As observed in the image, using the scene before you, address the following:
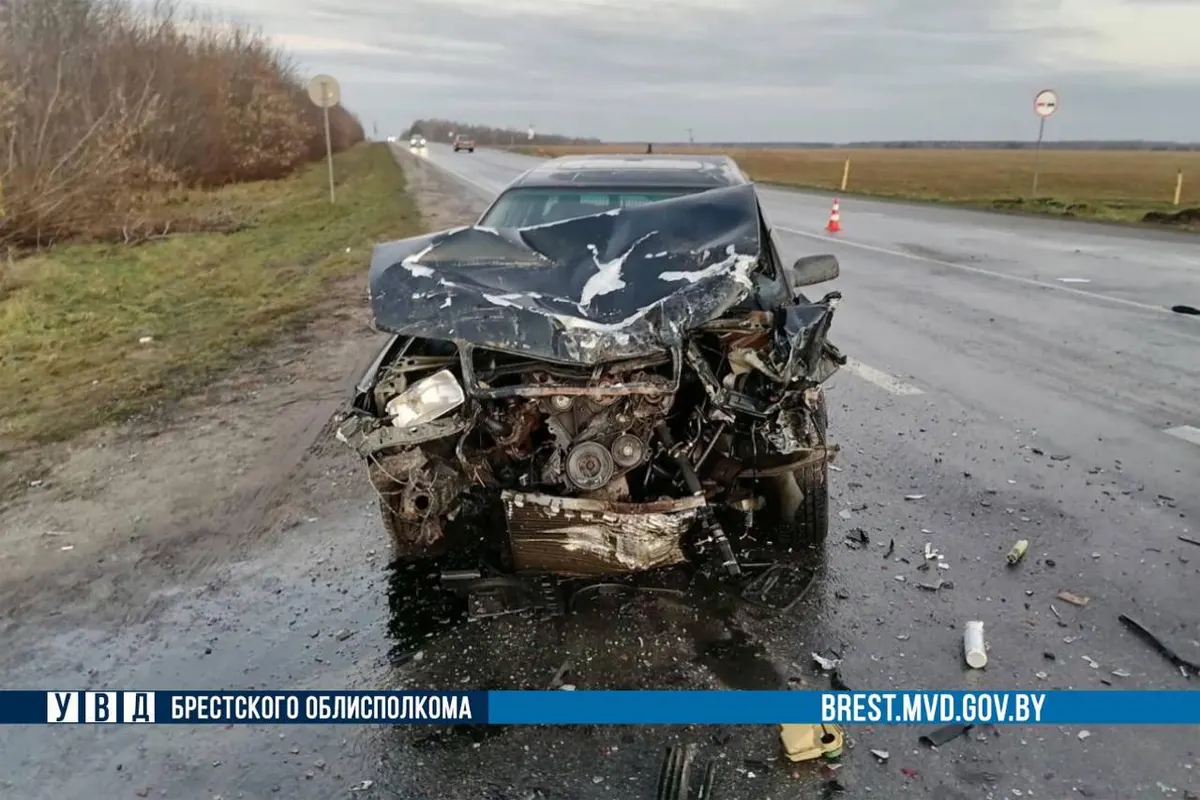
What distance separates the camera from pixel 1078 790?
253 centimetres

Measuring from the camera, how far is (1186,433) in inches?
215

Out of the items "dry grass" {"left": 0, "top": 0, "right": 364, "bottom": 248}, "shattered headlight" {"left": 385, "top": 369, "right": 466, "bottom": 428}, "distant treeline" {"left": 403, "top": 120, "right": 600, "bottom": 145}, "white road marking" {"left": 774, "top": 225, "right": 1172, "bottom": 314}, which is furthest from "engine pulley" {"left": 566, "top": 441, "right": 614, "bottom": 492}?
"distant treeline" {"left": 403, "top": 120, "right": 600, "bottom": 145}

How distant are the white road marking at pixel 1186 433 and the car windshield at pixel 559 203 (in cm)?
329

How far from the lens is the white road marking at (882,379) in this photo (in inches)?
252

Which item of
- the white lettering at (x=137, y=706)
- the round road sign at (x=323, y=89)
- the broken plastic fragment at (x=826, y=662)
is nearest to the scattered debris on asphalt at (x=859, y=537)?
the broken plastic fragment at (x=826, y=662)

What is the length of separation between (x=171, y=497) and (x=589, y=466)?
2.62 meters

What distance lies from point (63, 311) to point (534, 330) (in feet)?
25.3

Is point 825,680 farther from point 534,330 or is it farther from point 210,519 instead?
point 210,519

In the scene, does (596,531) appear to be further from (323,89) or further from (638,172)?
(323,89)

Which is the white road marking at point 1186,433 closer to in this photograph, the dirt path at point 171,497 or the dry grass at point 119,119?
the dirt path at point 171,497

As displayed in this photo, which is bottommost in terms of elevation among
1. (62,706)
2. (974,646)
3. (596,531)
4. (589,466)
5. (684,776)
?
(684,776)

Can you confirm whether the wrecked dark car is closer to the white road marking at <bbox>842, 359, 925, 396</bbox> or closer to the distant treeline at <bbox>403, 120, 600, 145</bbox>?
the white road marking at <bbox>842, 359, 925, 396</bbox>

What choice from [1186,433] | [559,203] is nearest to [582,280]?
[559,203]

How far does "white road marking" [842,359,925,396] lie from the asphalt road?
0.36 meters
